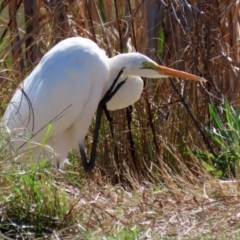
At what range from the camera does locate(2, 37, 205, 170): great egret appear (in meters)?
4.51

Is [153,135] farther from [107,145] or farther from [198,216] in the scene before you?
[198,216]

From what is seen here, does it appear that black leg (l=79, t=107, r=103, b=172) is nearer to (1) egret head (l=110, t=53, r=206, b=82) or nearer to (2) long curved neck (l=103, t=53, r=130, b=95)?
(2) long curved neck (l=103, t=53, r=130, b=95)

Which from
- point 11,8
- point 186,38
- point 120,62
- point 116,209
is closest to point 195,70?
point 186,38

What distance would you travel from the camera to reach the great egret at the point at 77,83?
451 cm

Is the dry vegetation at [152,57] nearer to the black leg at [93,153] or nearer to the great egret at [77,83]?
the black leg at [93,153]

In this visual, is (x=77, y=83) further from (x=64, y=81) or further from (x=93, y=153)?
(x=93, y=153)

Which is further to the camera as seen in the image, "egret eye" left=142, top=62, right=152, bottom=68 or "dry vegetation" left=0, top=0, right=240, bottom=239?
"dry vegetation" left=0, top=0, right=240, bottom=239

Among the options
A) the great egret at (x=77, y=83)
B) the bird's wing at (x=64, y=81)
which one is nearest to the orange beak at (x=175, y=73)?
the great egret at (x=77, y=83)

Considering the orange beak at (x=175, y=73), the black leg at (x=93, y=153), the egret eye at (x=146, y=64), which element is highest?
the egret eye at (x=146, y=64)

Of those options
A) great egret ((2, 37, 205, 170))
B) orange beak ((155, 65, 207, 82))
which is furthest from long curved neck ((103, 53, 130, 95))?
orange beak ((155, 65, 207, 82))

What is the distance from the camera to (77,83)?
4.60 metres

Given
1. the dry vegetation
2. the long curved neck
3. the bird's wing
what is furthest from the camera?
the dry vegetation

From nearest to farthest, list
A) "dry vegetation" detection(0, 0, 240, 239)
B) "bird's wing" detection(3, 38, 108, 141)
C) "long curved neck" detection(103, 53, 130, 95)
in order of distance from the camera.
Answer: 1. "bird's wing" detection(3, 38, 108, 141)
2. "long curved neck" detection(103, 53, 130, 95)
3. "dry vegetation" detection(0, 0, 240, 239)

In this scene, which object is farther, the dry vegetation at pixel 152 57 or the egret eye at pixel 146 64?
the dry vegetation at pixel 152 57
